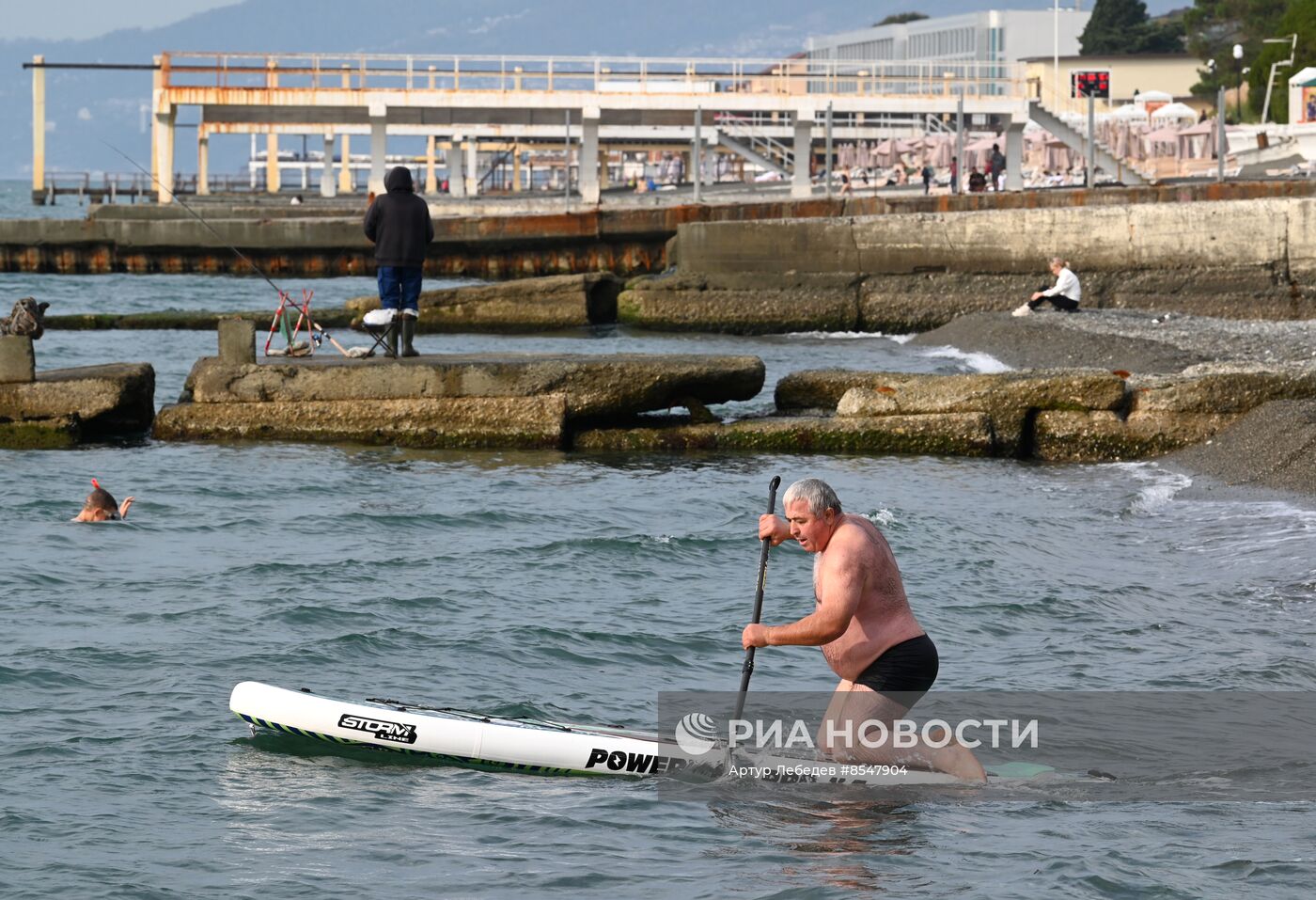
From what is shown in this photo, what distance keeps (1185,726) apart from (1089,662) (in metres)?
1.29

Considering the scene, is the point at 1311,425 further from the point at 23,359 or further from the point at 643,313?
the point at 643,313

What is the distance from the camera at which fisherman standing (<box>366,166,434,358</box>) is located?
16.8 metres

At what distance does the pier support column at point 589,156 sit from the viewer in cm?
4594

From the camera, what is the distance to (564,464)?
1675 centimetres

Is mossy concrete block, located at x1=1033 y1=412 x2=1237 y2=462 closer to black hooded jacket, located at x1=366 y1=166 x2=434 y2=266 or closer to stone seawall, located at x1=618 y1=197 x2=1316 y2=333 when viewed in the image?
black hooded jacket, located at x1=366 y1=166 x2=434 y2=266

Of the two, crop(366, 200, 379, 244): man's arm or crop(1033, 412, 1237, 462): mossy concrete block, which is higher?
crop(366, 200, 379, 244): man's arm

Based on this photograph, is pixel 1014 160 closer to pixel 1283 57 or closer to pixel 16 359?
pixel 1283 57

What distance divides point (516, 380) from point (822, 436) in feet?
9.94

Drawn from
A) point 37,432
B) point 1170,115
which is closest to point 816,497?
point 37,432

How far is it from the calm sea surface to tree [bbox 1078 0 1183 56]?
111807mm

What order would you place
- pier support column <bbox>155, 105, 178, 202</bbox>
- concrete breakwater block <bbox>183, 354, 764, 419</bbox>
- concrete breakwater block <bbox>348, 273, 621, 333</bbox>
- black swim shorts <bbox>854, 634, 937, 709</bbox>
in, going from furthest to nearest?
1. pier support column <bbox>155, 105, 178, 202</bbox>
2. concrete breakwater block <bbox>348, 273, 621, 333</bbox>
3. concrete breakwater block <bbox>183, 354, 764, 419</bbox>
4. black swim shorts <bbox>854, 634, 937, 709</bbox>

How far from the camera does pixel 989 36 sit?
126188 millimetres

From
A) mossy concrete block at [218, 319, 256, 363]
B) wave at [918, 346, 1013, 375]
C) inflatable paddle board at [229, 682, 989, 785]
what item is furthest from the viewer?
wave at [918, 346, 1013, 375]

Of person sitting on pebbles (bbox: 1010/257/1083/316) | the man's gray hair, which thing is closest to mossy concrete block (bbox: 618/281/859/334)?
person sitting on pebbles (bbox: 1010/257/1083/316)
